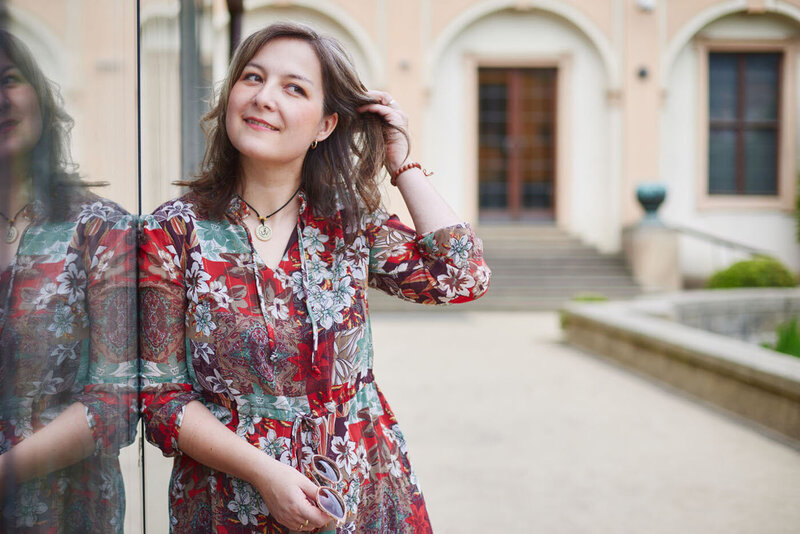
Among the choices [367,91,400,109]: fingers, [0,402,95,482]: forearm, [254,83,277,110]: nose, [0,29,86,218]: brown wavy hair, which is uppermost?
[367,91,400,109]: fingers

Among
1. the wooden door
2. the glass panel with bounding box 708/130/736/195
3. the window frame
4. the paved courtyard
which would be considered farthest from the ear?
the glass panel with bounding box 708/130/736/195

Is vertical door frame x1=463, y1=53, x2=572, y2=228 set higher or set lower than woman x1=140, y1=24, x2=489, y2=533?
higher

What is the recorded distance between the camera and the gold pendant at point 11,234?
0.85m

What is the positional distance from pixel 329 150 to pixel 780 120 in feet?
48.4

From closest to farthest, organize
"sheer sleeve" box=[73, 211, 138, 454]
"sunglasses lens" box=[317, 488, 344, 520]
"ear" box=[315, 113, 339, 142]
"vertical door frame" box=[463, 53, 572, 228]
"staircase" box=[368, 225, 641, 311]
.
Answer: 1. "sheer sleeve" box=[73, 211, 138, 454]
2. "sunglasses lens" box=[317, 488, 344, 520]
3. "ear" box=[315, 113, 339, 142]
4. "staircase" box=[368, 225, 641, 311]
5. "vertical door frame" box=[463, 53, 572, 228]

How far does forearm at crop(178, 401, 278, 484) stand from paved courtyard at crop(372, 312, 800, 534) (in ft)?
6.80

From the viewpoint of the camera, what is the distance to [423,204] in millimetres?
1680

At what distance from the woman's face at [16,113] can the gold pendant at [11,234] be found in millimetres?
71

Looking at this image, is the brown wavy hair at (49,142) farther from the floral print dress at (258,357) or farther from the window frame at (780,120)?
the window frame at (780,120)

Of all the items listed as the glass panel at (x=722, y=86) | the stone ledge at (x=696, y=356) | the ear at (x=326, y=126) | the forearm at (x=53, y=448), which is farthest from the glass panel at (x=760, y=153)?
the forearm at (x=53, y=448)

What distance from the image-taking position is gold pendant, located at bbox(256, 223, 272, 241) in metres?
1.47

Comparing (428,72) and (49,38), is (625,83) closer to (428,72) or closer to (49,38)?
(428,72)

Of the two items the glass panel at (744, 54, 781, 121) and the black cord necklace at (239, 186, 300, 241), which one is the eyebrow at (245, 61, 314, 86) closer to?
the black cord necklace at (239, 186, 300, 241)

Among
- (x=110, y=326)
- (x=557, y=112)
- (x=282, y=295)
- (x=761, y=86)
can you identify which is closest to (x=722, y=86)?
(x=761, y=86)
